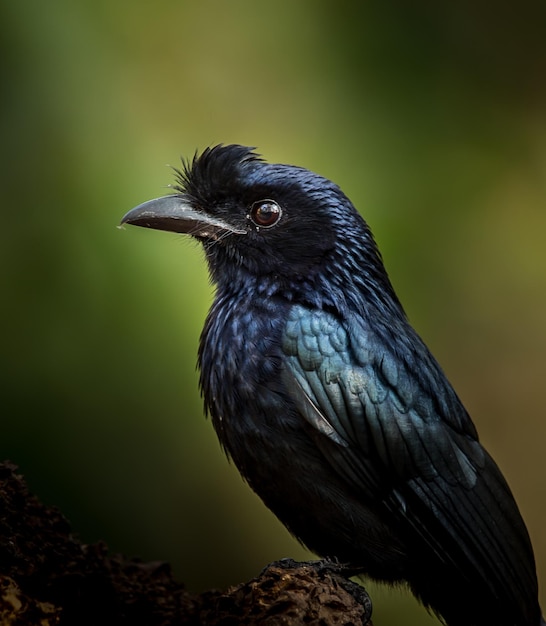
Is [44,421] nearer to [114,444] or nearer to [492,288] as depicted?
[114,444]

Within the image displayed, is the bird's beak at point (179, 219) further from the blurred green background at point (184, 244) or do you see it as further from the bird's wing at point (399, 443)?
the blurred green background at point (184, 244)

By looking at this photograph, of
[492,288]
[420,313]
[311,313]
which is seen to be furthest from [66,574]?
[492,288]

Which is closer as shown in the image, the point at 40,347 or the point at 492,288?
the point at 40,347

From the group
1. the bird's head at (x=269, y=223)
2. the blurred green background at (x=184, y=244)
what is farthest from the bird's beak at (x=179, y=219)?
the blurred green background at (x=184, y=244)

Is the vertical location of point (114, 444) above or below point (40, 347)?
below

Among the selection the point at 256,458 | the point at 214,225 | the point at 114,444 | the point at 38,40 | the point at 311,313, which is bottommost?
the point at 114,444

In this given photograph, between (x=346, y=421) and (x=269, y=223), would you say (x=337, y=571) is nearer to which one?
(x=346, y=421)

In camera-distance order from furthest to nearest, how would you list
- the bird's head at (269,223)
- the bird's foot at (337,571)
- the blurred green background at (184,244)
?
the blurred green background at (184,244), the bird's head at (269,223), the bird's foot at (337,571)
